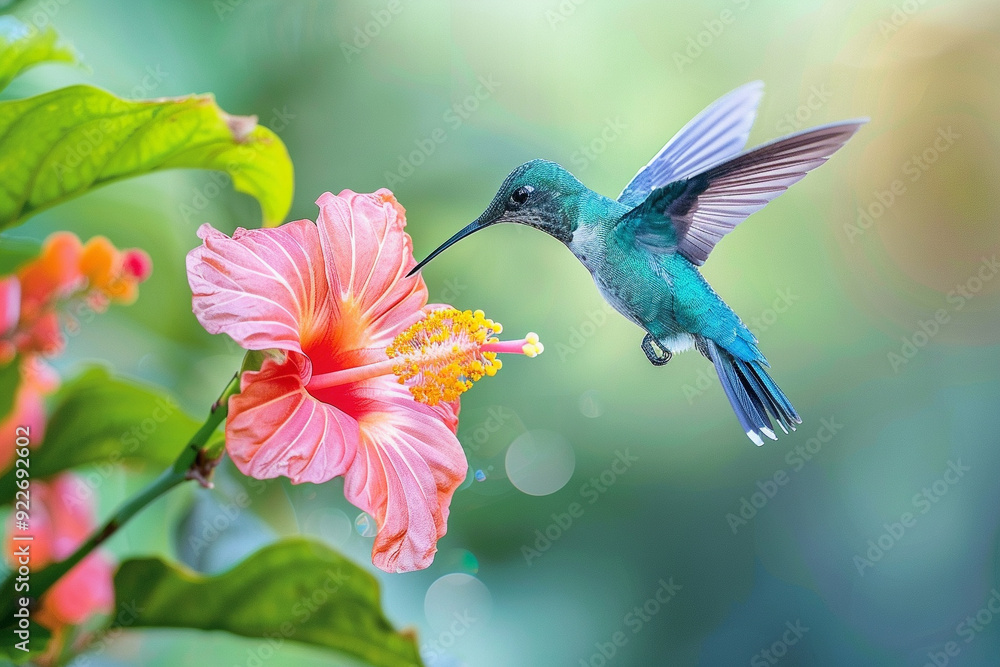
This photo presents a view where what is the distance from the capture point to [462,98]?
1816 mm

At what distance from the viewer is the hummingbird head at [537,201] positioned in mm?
674

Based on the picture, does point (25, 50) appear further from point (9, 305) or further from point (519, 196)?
point (519, 196)

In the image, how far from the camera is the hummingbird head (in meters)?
0.67

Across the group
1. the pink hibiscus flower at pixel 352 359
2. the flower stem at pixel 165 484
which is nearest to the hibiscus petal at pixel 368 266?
the pink hibiscus flower at pixel 352 359

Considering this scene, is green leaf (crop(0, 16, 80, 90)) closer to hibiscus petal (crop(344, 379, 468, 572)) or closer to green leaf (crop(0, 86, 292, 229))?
green leaf (crop(0, 86, 292, 229))

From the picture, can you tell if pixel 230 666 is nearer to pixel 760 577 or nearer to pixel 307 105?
pixel 307 105

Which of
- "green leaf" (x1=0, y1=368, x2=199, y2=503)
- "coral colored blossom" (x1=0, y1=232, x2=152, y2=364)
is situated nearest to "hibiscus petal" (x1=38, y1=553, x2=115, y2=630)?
"green leaf" (x1=0, y1=368, x2=199, y2=503)

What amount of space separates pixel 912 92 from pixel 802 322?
0.66 meters

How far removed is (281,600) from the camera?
2.30 ft

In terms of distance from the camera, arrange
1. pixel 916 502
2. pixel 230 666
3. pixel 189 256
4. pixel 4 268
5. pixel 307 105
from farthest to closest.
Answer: pixel 916 502 → pixel 307 105 → pixel 230 666 → pixel 4 268 → pixel 189 256

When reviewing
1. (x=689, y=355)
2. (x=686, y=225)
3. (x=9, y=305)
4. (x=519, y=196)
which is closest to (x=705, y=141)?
(x=686, y=225)

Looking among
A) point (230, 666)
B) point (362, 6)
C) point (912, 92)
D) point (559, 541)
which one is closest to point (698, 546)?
point (559, 541)

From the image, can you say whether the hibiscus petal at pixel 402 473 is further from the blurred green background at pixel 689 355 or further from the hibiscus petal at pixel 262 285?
the blurred green background at pixel 689 355

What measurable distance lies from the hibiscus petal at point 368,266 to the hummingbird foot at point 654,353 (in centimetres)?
24
